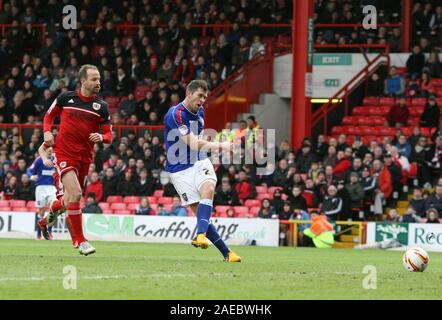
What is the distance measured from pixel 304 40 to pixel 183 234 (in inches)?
269

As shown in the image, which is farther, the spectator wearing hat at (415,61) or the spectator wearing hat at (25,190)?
the spectator wearing hat at (415,61)

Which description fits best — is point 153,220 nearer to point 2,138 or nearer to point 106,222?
point 106,222

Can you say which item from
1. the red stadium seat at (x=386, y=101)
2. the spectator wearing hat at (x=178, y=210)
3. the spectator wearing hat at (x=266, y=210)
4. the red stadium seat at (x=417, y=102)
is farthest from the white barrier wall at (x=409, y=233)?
the red stadium seat at (x=386, y=101)

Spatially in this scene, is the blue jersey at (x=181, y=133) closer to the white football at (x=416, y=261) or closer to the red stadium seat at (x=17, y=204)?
the white football at (x=416, y=261)

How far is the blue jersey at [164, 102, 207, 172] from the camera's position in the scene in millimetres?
12484

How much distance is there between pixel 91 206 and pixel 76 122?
12773 mm

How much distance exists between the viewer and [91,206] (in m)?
25.6

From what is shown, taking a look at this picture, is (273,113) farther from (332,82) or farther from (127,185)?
(127,185)

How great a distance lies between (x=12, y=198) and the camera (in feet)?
90.1

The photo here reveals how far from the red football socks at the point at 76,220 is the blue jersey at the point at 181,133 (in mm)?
1228

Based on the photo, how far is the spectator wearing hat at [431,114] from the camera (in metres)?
27.3
